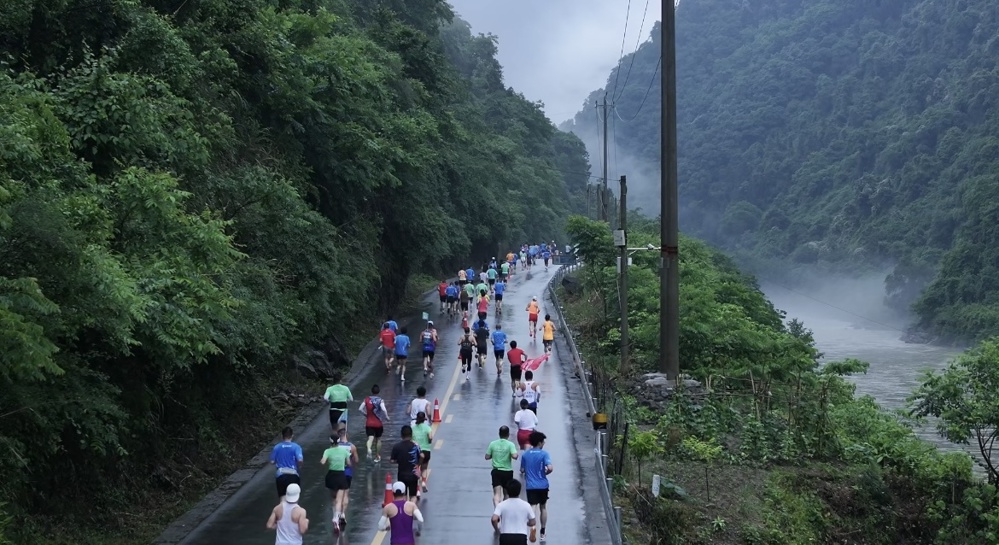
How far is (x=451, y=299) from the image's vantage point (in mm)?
41781

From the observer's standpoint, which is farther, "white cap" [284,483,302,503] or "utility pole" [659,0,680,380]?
"utility pole" [659,0,680,380]

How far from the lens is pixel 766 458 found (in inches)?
859

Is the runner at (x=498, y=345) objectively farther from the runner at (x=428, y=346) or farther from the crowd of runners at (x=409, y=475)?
the crowd of runners at (x=409, y=475)

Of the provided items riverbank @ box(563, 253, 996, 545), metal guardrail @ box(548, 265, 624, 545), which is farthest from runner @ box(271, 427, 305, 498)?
riverbank @ box(563, 253, 996, 545)

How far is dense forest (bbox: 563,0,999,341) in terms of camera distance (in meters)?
89.9

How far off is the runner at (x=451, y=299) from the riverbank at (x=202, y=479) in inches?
515

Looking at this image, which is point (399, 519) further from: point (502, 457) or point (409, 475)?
point (502, 457)

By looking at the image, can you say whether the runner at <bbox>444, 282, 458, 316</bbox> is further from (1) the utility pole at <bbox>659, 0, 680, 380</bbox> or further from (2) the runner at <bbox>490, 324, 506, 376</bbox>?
(1) the utility pole at <bbox>659, 0, 680, 380</bbox>

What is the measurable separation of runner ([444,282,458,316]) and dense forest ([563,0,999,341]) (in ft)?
145

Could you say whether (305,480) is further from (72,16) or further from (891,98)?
(891,98)

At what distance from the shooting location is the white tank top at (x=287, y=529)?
459 inches

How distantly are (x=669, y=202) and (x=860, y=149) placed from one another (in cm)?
11439

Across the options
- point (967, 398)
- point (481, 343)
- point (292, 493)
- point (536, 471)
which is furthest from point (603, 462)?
point (481, 343)

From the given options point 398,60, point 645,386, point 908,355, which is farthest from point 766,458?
point 908,355
